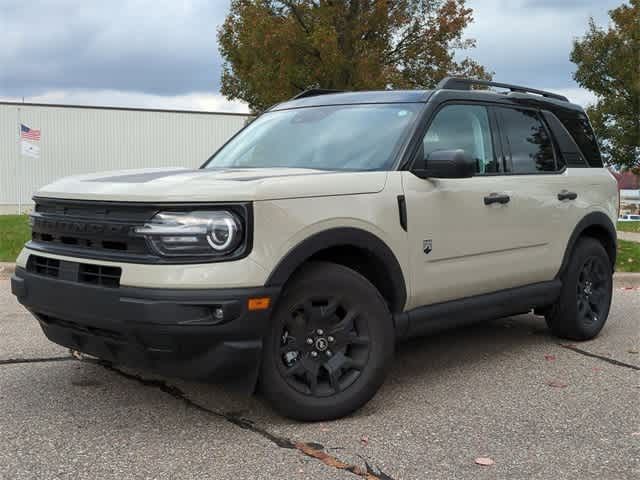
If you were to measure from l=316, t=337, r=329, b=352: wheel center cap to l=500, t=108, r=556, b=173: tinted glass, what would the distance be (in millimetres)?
2052

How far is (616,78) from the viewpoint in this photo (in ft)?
91.7

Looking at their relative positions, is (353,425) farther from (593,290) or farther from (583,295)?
(593,290)

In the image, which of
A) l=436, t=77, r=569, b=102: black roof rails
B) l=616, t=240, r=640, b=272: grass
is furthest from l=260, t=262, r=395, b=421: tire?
l=616, t=240, r=640, b=272: grass

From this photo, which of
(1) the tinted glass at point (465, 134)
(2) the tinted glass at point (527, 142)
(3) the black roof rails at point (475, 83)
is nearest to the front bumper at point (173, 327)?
(1) the tinted glass at point (465, 134)

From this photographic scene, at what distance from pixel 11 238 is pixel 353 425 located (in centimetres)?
953

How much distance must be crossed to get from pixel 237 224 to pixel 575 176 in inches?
128

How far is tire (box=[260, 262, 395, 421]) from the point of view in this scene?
12.7 ft

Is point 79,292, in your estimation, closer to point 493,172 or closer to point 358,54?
point 493,172

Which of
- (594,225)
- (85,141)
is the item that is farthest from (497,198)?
(85,141)

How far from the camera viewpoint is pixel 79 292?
12.3 ft

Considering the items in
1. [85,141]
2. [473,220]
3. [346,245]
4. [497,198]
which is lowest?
[346,245]

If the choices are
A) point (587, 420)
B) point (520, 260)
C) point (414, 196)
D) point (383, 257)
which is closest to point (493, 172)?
point (520, 260)

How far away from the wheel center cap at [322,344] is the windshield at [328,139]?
106 cm

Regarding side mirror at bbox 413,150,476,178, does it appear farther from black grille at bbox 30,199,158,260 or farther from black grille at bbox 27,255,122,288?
black grille at bbox 27,255,122,288
